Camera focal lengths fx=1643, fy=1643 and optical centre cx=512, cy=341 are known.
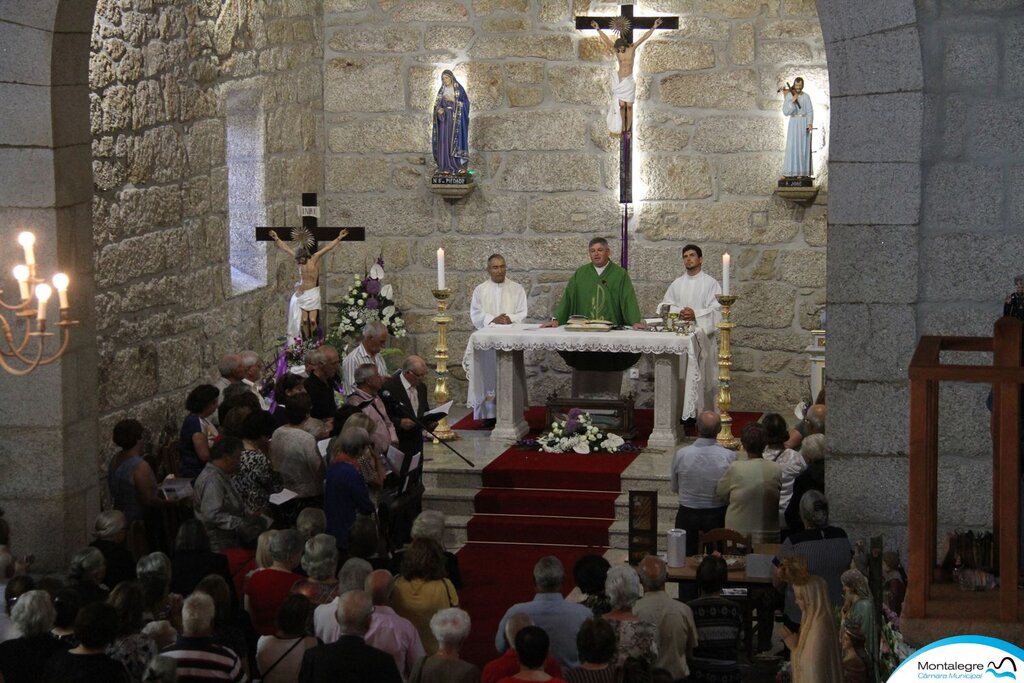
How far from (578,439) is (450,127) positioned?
354 cm

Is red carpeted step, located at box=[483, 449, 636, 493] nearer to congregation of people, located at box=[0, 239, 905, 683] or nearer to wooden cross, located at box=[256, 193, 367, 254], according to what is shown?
congregation of people, located at box=[0, 239, 905, 683]

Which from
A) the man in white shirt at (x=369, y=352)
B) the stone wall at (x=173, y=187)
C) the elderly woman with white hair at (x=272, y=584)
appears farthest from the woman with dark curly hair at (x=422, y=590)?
the stone wall at (x=173, y=187)

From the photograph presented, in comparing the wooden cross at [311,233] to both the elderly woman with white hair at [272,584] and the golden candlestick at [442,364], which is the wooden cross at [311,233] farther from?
the elderly woman with white hair at [272,584]

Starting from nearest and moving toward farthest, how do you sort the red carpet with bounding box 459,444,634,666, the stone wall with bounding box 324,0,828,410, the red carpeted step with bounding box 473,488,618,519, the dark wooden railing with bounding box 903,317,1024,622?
the dark wooden railing with bounding box 903,317,1024,622 → the red carpet with bounding box 459,444,634,666 → the red carpeted step with bounding box 473,488,618,519 → the stone wall with bounding box 324,0,828,410

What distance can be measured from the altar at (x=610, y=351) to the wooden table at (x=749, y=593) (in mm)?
3833

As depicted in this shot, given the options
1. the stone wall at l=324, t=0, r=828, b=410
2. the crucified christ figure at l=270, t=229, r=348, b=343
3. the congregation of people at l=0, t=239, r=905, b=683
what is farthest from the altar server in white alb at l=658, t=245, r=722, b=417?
the congregation of people at l=0, t=239, r=905, b=683

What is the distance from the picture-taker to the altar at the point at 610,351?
41.7 ft

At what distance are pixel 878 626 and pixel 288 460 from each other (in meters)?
3.77

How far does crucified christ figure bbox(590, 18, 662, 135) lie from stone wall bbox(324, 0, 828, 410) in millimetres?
268

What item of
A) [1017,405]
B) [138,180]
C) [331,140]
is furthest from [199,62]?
[1017,405]

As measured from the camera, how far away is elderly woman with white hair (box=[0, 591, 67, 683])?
21.3 feet

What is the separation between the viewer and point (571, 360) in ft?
43.1

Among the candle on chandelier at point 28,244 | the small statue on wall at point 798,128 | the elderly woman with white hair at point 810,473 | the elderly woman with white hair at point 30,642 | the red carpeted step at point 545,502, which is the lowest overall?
the red carpeted step at point 545,502

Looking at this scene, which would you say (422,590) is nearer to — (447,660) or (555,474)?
(447,660)
